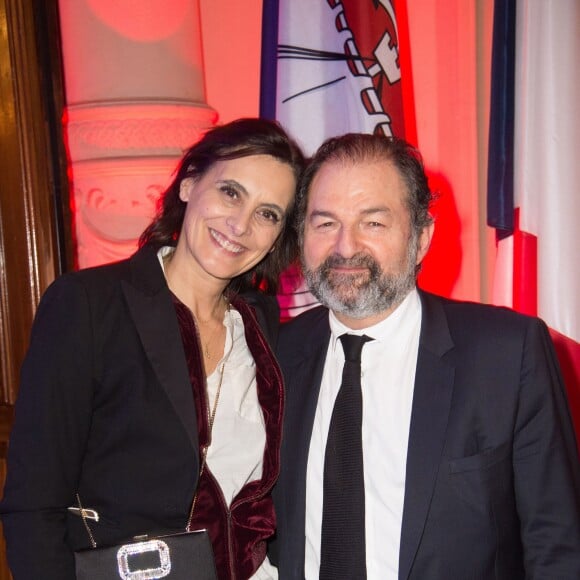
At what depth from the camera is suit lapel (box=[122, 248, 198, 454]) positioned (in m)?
1.54

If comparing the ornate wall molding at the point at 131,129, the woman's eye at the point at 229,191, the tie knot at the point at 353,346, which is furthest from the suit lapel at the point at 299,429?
the ornate wall molding at the point at 131,129

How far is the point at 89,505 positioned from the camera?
1.53 meters

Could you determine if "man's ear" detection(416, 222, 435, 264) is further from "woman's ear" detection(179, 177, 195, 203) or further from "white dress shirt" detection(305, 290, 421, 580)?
"woman's ear" detection(179, 177, 195, 203)

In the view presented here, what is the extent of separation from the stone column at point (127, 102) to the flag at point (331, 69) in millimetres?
366

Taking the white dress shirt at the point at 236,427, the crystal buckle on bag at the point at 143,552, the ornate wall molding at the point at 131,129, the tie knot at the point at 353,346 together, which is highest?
the ornate wall molding at the point at 131,129

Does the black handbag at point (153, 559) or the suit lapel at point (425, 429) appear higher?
the suit lapel at point (425, 429)

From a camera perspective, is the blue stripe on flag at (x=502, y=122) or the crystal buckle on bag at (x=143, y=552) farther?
the blue stripe on flag at (x=502, y=122)

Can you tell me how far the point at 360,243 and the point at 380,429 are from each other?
0.48 meters

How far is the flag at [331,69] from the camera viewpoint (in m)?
2.78

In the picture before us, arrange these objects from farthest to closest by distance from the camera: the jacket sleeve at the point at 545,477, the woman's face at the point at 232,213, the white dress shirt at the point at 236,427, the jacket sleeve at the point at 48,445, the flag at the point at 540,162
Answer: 1. the flag at the point at 540,162
2. the woman's face at the point at 232,213
3. the white dress shirt at the point at 236,427
4. the jacket sleeve at the point at 545,477
5. the jacket sleeve at the point at 48,445

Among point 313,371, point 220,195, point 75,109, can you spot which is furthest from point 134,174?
point 313,371

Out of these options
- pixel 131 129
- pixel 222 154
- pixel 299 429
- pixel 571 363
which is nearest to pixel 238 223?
pixel 222 154

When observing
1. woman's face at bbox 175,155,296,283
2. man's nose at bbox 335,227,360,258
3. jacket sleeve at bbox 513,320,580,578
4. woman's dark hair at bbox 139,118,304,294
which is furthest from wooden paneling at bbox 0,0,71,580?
jacket sleeve at bbox 513,320,580,578

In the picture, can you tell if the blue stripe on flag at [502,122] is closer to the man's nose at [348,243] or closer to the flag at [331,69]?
the flag at [331,69]
